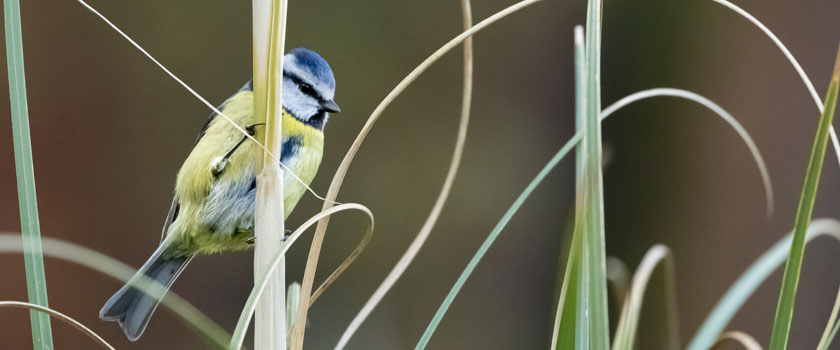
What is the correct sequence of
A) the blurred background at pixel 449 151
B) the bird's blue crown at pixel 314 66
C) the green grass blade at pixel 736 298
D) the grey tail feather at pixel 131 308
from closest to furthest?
the green grass blade at pixel 736 298 < the grey tail feather at pixel 131 308 < the bird's blue crown at pixel 314 66 < the blurred background at pixel 449 151

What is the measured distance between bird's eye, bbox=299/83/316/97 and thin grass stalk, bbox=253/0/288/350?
328 millimetres

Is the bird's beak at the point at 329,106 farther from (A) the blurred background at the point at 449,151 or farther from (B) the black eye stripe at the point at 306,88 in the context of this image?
(A) the blurred background at the point at 449,151

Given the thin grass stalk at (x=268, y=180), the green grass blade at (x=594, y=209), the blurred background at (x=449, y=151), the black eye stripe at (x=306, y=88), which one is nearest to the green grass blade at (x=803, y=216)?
the green grass blade at (x=594, y=209)

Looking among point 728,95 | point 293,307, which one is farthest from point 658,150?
point 293,307

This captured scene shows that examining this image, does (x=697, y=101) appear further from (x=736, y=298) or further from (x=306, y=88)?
(x=306, y=88)

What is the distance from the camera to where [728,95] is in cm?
179

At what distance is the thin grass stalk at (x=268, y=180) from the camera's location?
0.39 m

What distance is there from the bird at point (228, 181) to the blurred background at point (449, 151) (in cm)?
86

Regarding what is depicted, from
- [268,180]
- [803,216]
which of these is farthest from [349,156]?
[803,216]

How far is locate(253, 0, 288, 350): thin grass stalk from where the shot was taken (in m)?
0.39

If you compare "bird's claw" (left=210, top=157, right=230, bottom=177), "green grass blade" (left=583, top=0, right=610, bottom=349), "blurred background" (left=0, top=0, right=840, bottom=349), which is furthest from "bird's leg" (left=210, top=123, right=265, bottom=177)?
"blurred background" (left=0, top=0, right=840, bottom=349)

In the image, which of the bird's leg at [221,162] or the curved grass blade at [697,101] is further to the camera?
the bird's leg at [221,162]

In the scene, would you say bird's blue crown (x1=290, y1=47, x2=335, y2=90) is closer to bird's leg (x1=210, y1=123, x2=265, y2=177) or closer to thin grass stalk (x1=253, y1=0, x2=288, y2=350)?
bird's leg (x1=210, y1=123, x2=265, y2=177)

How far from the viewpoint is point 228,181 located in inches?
25.7
